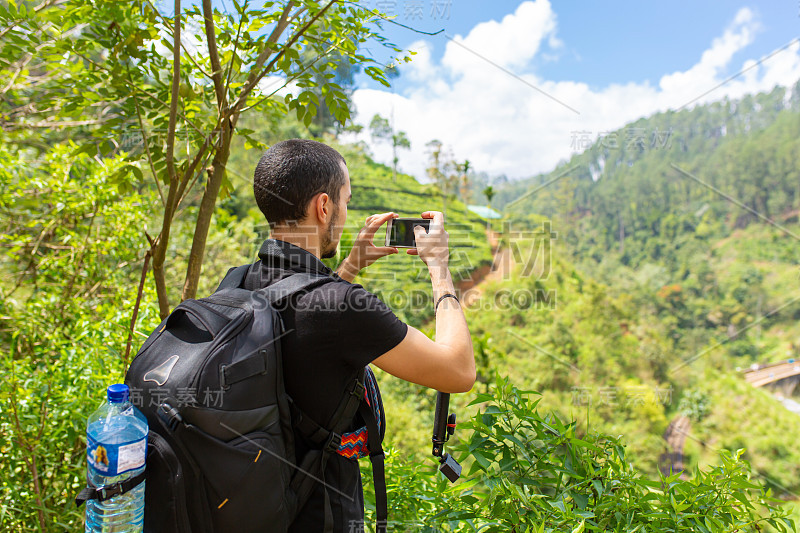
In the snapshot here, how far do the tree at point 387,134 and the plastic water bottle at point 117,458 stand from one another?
13.1 metres

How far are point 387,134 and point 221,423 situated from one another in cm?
1400

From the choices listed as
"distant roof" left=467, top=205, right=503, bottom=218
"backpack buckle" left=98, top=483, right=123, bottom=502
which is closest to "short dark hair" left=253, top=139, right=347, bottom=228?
"backpack buckle" left=98, top=483, right=123, bottom=502

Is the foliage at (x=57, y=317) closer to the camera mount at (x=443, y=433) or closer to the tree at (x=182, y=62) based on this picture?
the tree at (x=182, y=62)

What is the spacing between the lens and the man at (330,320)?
Result: 0.76 meters

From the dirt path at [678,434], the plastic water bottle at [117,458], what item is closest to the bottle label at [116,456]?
the plastic water bottle at [117,458]

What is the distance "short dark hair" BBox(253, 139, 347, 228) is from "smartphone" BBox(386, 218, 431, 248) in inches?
8.2

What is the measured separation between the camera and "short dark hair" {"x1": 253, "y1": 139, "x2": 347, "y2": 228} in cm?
92

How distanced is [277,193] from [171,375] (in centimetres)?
38

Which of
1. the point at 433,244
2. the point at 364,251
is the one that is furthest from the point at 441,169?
the point at 433,244

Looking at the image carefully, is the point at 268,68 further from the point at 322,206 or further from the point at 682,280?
the point at 682,280

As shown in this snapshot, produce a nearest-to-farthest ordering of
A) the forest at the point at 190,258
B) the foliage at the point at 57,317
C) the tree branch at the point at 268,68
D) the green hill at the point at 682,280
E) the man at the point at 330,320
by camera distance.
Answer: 1. the man at the point at 330,320
2. the forest at the point at 190,258
3. the tree branch at the point at 268,68
4. the foliage at the point at 57,317
5. the green hill at the point at 682,280

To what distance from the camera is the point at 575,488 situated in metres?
0.98

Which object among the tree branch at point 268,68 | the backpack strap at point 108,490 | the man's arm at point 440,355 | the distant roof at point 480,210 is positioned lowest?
the backpack strap at point 108,490

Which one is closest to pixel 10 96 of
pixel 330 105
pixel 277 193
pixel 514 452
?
pixel 330 105
